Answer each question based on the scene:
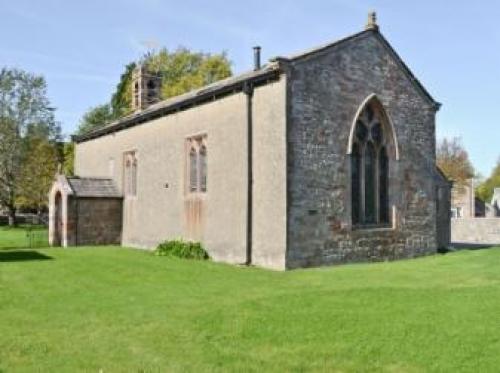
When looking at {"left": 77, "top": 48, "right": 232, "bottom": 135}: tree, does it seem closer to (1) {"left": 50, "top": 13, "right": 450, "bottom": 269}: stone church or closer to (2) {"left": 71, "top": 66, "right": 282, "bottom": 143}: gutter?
(2) {"left": 71, "top": 66, "right": 282, "bottom": 143}: gutter

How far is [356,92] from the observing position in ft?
67.2

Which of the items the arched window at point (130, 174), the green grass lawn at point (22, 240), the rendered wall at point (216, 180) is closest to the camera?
the rendered wall at point (216, 180)

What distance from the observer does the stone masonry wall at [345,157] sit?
18516 mm

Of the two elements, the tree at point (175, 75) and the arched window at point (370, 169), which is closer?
the arched window at point (370, 169)

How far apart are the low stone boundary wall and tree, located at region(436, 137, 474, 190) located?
89.0 feet

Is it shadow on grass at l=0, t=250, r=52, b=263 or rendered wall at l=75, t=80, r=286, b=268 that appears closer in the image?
rendered wall at l=75, t=80, r=286, b=268

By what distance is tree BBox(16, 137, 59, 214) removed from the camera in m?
54.6

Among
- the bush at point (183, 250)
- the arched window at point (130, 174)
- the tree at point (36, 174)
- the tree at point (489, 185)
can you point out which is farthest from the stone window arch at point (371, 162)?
the tree at point (489, 185)

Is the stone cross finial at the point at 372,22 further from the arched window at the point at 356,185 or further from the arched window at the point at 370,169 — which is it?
the arched window at the point at 356,185

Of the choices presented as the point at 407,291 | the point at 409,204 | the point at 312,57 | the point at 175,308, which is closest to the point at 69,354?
the point at 175,308

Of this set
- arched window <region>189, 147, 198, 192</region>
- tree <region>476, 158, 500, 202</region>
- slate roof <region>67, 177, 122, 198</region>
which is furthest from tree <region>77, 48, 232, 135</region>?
tree <region>476, 158, 500, 202</region>

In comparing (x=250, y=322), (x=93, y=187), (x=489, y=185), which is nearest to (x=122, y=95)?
(x=93, y=187)

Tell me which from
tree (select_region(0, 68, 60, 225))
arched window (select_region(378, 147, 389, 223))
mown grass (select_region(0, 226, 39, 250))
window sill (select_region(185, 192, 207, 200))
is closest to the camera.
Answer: arched window (select_region(378, 147, 389, 223))

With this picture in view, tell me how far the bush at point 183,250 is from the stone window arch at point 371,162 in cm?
562
